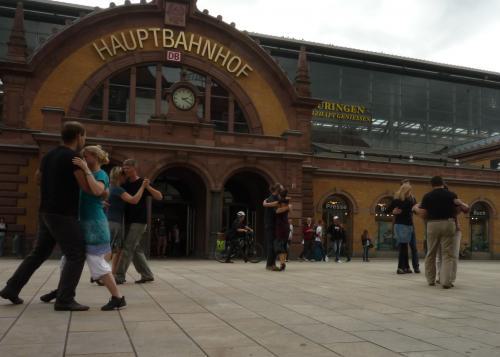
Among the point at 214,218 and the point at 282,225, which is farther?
the point at 214,218

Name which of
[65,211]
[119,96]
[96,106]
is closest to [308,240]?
[119,96]

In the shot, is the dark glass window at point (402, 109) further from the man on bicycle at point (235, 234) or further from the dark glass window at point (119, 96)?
the man on bicycle at point (235, 234)

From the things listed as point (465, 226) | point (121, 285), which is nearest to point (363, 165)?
point (465, 226)

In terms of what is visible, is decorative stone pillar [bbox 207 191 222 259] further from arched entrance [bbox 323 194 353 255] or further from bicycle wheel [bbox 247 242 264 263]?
arched entrance [bbox 323 194 353 255]

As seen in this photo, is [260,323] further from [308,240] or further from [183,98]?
[183,98]

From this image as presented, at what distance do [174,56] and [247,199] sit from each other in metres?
7.71

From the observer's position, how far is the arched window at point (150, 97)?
26938mm

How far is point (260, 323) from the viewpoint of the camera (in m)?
5.79

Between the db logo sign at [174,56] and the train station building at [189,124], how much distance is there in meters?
0.05

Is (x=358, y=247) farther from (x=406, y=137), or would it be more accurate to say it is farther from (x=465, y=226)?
(x=406, y=137)

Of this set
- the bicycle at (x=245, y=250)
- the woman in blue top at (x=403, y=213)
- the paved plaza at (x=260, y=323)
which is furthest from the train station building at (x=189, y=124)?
the paved plaza at (x=260, y=323)

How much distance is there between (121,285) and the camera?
30.4 feet

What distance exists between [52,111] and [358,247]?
17.0 metres

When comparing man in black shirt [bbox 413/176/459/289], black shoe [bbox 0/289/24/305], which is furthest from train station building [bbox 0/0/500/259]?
black shoe [bbox 0/289/24/305]
